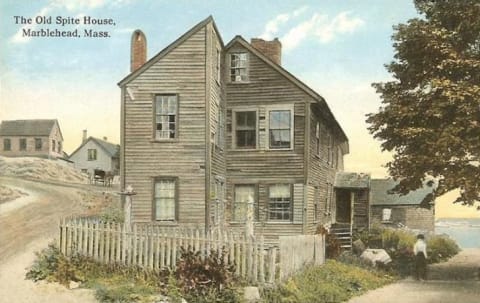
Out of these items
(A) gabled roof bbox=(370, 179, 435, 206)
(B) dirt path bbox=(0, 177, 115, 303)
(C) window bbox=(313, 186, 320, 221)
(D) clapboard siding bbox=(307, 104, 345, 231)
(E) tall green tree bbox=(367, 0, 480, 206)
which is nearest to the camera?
(B) dirt path bbox=(0, 177, 115, 303)

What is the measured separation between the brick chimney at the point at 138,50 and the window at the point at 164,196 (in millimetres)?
2331

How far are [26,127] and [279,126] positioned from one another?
5274 millimetres

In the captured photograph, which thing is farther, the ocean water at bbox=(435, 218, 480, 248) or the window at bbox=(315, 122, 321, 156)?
the window at bbox=(315, 122, 321, 156)

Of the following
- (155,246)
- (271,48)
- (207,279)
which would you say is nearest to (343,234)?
(271,48)

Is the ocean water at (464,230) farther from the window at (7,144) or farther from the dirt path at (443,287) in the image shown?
the window at (7,144)

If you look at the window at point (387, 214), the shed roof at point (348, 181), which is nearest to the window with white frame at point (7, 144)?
the shed roof at point (348, 181)

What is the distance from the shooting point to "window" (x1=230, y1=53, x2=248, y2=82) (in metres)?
13.9

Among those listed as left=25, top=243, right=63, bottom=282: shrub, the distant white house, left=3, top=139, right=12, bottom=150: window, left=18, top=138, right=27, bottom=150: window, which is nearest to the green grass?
left=25, top=243, right=63, bottom=282: shrub

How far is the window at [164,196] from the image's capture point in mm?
12852

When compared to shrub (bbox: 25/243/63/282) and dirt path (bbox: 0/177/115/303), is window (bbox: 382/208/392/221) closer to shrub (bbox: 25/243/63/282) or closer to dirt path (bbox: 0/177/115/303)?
dirt path (bbox: 0/177/115/303)

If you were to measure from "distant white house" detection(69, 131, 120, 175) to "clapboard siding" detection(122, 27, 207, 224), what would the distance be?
254 millimetres

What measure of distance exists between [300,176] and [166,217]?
299 cm

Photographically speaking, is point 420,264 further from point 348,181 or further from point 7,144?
point 7,144

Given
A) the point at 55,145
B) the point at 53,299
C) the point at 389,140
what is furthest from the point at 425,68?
the point at 53,299
